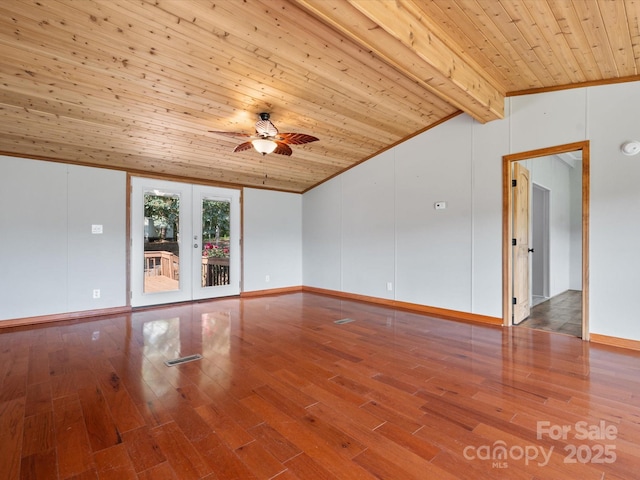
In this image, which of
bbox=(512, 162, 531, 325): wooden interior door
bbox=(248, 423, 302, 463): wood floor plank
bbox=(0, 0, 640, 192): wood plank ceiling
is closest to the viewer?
bbox=(248, 423, 302, 463): wood floor plank

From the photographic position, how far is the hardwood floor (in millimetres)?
1574

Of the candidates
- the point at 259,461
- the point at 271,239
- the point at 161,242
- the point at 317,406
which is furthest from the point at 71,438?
the point at 271,239

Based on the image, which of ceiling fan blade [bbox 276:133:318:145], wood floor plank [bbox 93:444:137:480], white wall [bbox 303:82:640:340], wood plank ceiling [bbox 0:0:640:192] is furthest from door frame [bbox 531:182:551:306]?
wood floor plank [bbox 93:444:137:480]

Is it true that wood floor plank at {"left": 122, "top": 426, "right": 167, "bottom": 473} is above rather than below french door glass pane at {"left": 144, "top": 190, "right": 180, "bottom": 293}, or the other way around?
below

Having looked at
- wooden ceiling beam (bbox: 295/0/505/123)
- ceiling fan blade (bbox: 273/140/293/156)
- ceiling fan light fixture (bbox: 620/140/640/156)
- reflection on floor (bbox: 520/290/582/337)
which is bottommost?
reflection on floor (bbox: 520/290/582/337)

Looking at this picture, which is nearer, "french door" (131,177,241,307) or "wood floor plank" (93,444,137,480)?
"wood floor plank" (93,444,137,480)

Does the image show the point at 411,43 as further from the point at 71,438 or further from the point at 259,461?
the point at 71,438

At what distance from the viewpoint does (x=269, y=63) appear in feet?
9.95

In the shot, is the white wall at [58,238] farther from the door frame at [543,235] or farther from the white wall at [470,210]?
the door frame at [543,235]

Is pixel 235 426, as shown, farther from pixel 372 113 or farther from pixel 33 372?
pixel 372 113

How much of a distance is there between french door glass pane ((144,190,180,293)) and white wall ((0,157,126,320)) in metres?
0.36

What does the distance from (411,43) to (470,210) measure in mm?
2672

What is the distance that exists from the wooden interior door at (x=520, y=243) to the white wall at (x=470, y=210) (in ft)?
0.68

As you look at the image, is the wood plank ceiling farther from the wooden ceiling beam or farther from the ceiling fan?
the ceiling fan
